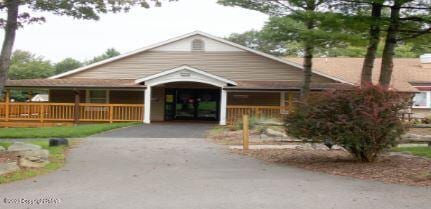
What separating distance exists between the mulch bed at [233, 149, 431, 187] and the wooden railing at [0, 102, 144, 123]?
15402mm

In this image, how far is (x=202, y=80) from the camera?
1120 inches

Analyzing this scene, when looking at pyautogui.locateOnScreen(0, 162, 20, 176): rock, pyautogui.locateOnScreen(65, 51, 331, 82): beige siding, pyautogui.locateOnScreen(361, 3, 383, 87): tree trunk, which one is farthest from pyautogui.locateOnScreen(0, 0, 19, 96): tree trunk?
pyautogui.locateOnScreen(65, 51, 331, 82): beige siding

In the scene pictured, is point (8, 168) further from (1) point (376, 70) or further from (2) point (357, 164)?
(1) point (376, 70)

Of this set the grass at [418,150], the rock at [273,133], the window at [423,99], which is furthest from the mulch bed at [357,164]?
the window at [423,99]

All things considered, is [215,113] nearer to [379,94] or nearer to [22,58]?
[379,94]

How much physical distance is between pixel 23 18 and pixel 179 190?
778 cm

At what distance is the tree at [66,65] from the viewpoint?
72875 millimetres

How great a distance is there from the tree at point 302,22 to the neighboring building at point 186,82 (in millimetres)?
7800

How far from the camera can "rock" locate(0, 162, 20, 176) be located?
1033 centimetres


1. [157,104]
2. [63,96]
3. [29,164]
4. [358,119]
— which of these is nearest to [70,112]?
[63,96]

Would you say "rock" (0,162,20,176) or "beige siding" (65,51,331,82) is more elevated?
"beige siding" (65,51,331,82)

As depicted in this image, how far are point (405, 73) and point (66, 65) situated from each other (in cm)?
5174

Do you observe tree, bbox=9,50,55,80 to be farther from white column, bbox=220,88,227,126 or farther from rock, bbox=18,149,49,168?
rock, bbox=18,149,49,168

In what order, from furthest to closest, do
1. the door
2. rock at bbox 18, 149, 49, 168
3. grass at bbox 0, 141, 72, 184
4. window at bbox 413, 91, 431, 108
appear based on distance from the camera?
window at bbox 413, 91, 431, 108, the door, rock at bbox 18, 149, 49, 168, grass at bbox 0, 141, 72, 184
